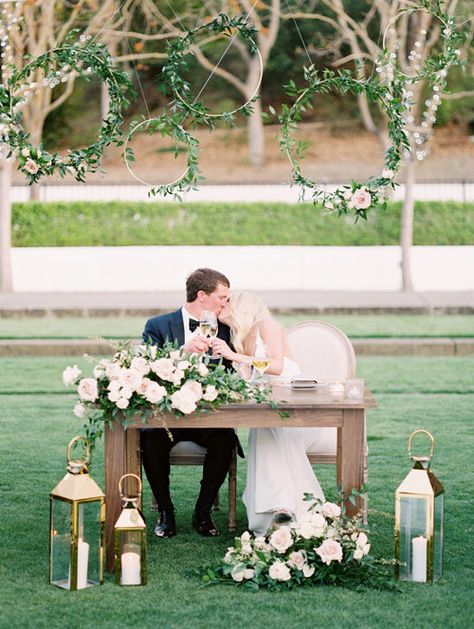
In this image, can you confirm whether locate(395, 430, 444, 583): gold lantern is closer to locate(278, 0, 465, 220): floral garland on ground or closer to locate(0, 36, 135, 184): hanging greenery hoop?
locate(278, 0, 465, 220): floral garland on ground

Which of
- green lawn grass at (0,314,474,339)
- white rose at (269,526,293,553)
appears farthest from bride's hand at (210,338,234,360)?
green lawn grass at (0,314,474,339)

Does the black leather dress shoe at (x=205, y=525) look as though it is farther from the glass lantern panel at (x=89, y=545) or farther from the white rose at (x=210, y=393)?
the white rose at (x=210, y=393)

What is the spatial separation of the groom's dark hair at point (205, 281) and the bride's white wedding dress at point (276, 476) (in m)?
0.76

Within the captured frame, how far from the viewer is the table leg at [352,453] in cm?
515

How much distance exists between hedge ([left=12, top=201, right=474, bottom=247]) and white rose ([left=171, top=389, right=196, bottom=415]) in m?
16.9

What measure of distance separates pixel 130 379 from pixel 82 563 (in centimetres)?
78

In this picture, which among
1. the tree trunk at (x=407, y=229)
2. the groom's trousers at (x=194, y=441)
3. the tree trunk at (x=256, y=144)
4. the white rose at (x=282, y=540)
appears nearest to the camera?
the white rose at (x=282, y=540)

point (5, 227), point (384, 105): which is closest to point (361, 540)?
point (384, 105)

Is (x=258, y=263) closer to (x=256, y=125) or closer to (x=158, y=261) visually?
(x=158, y=261)

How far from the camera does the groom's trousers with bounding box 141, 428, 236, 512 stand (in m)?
5.78

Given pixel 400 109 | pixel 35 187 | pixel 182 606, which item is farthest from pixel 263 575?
pixel 35 187

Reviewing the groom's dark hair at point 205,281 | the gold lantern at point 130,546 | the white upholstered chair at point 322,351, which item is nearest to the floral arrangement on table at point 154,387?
the gold lantern at point 130,546

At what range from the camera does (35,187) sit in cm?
2423

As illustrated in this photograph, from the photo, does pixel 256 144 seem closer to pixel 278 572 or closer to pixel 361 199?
pixel 361 199
